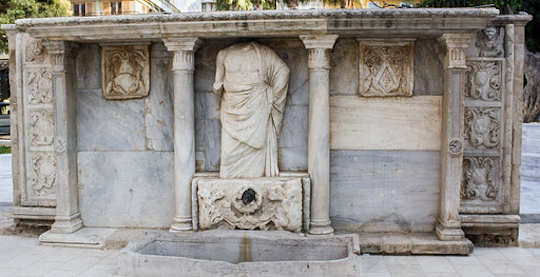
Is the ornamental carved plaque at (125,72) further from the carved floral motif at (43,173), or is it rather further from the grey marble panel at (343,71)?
the grey marble panel at (343,71)

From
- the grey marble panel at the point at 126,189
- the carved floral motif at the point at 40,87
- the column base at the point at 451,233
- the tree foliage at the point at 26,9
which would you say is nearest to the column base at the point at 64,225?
the grey marble panel at the point at 126,189

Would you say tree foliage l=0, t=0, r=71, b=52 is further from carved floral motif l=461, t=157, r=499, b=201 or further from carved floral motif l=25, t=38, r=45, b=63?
carved floral motif l=461, t=157, r=499, b=201

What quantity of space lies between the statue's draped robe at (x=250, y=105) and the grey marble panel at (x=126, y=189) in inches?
34.8

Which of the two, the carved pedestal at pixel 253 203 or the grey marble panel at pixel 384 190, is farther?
the grey marble panel at pixel 384 190

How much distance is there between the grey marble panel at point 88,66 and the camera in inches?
217

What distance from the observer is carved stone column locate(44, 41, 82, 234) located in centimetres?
525

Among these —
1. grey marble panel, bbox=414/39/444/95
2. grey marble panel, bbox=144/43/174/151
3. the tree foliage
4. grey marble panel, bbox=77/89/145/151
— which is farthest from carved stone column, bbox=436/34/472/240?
the tree foliage

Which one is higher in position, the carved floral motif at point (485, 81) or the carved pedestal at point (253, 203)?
the carved floral motif at point (485, 81)

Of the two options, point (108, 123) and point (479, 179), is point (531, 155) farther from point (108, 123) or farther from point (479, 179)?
point (108, 123)

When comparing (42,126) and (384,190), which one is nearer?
(384,190)

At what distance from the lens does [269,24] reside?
472 cm

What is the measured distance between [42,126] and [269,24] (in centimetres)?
327

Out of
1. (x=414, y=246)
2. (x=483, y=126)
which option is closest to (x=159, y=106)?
(x=414, y=246)

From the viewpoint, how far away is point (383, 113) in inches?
207
